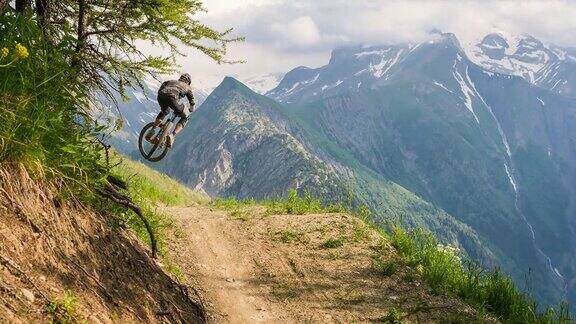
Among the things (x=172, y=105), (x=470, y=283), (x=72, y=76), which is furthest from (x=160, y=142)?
(x=470, y=283)

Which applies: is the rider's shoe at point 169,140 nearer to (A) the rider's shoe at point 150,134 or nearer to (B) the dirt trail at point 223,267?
(A) the rider's shoe at point 150,134

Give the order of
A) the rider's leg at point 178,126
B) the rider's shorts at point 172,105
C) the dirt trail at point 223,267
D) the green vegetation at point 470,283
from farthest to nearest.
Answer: the rider's leg at point 178,126 → the rider's shorts at point 172,105 → the green vegetation at point 470,283 → the dirt trail at point 223,267

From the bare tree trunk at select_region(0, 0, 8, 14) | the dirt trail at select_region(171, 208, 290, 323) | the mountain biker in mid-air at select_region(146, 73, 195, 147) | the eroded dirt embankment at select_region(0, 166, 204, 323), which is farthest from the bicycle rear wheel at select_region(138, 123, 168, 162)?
the bare tree trunk at select_region(0, 0, 8, 14)

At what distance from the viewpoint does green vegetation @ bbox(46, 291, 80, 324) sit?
491 centimetres

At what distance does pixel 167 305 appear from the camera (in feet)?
24.2

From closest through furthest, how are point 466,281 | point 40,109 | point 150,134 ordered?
1. point 40,109
2. point 466,281
3. point 150,134

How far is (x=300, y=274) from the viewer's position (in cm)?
1173

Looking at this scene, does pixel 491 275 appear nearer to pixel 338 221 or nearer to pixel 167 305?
pixel 338 221

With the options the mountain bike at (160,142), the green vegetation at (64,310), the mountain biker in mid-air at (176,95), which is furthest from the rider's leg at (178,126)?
the green vegetation at (64,310)

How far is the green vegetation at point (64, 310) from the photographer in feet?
16.1

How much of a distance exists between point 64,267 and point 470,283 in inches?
347

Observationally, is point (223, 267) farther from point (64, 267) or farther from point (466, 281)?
point (64, 267)

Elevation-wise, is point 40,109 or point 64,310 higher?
point 40,109

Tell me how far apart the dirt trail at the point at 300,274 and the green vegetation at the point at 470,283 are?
0.40 m
